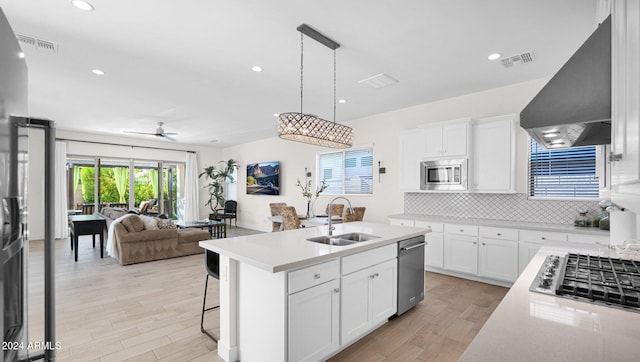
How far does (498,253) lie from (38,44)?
580cm

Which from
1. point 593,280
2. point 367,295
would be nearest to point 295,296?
point 367,295

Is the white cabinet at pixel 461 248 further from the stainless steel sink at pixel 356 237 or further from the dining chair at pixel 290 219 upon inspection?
the dining chair at pixel 290 219

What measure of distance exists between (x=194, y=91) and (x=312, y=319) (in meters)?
3.86

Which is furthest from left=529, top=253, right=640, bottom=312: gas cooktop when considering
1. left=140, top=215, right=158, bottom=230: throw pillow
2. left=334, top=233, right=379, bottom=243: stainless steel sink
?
left=140, top=215, right=158, bottom=230: throw pillow

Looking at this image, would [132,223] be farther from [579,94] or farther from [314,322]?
[579,94]

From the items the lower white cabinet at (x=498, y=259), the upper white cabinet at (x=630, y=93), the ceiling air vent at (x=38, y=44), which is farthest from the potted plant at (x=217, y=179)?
the upper white cabinet at (x=630, y=93)

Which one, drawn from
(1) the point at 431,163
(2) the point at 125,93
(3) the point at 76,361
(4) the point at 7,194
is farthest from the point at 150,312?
(1) the point at 431,163

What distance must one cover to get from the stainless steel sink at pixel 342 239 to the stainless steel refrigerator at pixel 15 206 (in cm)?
187

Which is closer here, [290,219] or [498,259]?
[498,259]

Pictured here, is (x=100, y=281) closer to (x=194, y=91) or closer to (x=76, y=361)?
(x=76, y=361)

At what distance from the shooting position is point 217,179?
9906mm

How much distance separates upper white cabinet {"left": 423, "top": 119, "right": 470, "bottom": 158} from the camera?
4258 millimetres

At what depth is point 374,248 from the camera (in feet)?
8.44

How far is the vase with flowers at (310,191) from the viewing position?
675 cm
